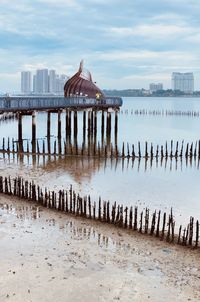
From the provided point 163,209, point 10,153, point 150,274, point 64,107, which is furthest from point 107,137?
point 150,274

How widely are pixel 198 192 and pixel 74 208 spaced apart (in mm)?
10965

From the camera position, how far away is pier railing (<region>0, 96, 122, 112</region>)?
1690 inches

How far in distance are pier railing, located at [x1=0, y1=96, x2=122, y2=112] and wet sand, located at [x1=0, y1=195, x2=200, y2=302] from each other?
21.7m

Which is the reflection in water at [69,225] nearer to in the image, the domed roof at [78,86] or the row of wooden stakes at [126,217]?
the row of wooden stakes at [126,217]

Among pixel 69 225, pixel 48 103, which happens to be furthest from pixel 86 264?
pixel 48 103

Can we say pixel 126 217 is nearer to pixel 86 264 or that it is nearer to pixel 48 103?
pixel 86 264

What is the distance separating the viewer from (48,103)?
2092 inches

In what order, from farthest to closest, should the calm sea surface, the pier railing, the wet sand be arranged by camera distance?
1. the pier railing
2. the calm sea surface
3. the wet sand

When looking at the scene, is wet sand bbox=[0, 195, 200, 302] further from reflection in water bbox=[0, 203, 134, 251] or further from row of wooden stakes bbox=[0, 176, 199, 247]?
row of wooden stakes bbox=[0, 176, 199, 247]

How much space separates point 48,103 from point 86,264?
125 feet

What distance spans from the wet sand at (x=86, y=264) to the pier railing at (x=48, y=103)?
2174 centimetres

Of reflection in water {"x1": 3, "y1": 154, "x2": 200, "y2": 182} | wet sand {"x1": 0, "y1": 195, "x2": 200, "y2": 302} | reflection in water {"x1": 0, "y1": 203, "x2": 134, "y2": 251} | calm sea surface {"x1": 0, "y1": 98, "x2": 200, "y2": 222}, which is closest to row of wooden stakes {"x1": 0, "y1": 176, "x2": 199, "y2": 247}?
wet sand {"x1": 0, "y1": 195, "x2": 200, "y2": 302}

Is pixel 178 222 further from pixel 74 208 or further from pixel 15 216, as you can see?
pixel 15 216

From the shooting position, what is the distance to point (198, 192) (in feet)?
100
